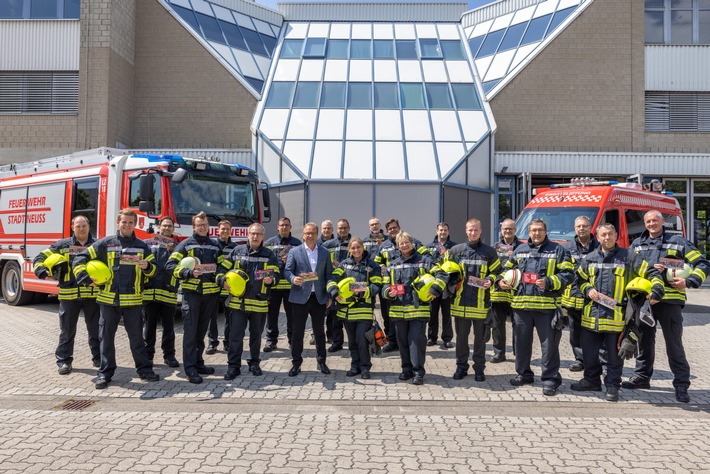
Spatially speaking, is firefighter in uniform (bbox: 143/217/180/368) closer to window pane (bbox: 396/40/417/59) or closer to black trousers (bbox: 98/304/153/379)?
black trousers (bbox: 98/304/153/379)

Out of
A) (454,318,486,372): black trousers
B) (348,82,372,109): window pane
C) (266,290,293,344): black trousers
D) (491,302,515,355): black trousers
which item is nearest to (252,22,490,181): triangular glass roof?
(348,82,372,109): window pane

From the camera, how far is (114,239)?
6.24 m

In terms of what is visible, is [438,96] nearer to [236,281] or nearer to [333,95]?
[333,95]

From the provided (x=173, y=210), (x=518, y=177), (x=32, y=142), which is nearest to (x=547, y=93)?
(x=518, y=177)

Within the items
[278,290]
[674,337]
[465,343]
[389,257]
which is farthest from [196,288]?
[674,337]

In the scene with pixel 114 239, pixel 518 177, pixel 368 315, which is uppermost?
pixel 518 177

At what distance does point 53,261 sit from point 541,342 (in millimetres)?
5799

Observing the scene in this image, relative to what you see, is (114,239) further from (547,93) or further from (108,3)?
(547,93)

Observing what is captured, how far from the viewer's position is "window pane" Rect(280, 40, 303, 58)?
71.7ft

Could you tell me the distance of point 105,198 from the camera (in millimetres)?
9680

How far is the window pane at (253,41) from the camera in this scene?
72.5ft

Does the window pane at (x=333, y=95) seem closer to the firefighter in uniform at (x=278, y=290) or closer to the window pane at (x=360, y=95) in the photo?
the window pane at (x=360, y=95)

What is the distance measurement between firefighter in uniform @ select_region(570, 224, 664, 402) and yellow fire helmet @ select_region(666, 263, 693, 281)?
0.10 m

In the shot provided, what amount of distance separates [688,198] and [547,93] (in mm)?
6231
